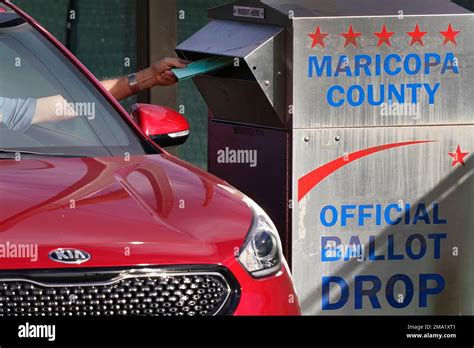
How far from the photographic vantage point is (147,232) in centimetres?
406

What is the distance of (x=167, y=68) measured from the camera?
6.38 metres

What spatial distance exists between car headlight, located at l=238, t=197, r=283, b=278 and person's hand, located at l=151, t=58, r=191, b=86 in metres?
1.97

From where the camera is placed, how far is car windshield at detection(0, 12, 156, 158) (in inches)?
193

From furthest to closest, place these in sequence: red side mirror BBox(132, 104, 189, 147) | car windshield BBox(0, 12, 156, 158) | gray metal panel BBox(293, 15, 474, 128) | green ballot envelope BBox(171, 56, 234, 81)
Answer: green ballot envelope BBox(171, 56, 234, 81) → gray metal panel BBox(293, 15, 474, 128) → red side mirror BBox(132, 104, 189, 147) → car windshield BBox(0, 12, 156, 158)

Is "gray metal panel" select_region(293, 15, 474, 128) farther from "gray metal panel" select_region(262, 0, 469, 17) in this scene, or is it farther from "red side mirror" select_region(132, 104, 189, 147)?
"red side mirror" select_region(132, 104, 189, 147)

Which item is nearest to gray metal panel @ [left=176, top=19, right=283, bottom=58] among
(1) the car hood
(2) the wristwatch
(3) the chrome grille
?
(2) the wristwatch

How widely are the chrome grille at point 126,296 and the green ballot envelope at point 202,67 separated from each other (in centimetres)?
209

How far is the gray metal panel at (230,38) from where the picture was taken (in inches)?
228

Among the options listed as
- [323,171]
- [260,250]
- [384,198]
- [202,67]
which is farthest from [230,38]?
[260,250]

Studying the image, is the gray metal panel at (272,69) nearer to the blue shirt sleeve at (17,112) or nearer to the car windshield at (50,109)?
the car windshield at (50,109)

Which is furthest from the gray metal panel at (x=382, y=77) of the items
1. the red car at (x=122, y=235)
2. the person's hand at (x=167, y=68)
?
the red car at (x=122, y=235)

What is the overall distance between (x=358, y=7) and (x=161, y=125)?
127 cm

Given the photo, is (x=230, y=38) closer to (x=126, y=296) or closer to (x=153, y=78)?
(x=153, y=78)
